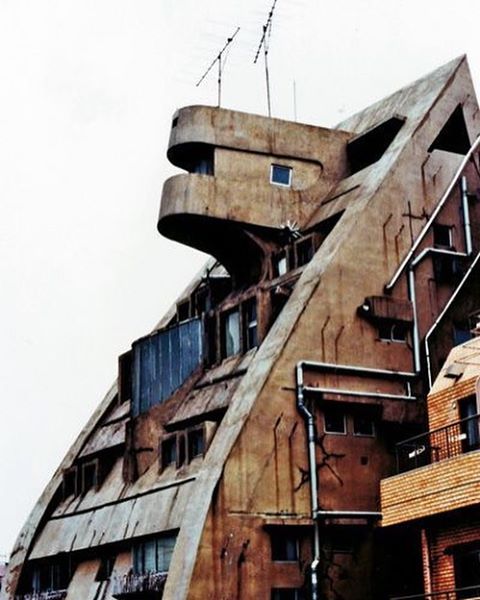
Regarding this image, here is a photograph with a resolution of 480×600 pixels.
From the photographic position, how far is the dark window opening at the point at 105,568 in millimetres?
40844

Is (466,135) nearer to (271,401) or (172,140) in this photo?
(172,140)

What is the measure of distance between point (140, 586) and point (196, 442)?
478cm

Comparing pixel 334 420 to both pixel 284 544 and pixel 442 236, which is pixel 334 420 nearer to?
pixel 284 544

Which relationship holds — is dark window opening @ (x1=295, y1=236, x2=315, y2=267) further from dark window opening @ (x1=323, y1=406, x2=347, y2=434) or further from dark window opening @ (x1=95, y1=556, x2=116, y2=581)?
dark window opening @ (x1=95, y1=556, x2=116, y2=581)

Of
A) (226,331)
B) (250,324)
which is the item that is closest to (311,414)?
(250,324)

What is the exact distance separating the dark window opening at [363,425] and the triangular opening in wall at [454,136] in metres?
10.9

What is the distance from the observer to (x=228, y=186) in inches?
1658

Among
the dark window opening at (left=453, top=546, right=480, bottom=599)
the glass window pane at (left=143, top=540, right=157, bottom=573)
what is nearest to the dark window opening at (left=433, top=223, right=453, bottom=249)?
the dark window opening at (left=453, top=546, right=480, bottom=599)

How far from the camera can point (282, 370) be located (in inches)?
1428

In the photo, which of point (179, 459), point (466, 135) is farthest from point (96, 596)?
point (466, 135)

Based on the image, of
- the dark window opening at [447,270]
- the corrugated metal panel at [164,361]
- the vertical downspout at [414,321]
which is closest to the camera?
the vertical downspout at [414,321]

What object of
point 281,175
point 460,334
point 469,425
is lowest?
point 469,425

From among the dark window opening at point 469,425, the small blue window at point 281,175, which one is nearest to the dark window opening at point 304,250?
the small blue window at point 281,175

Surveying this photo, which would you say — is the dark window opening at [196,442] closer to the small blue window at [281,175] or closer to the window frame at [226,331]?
the window frame at [226,331]
